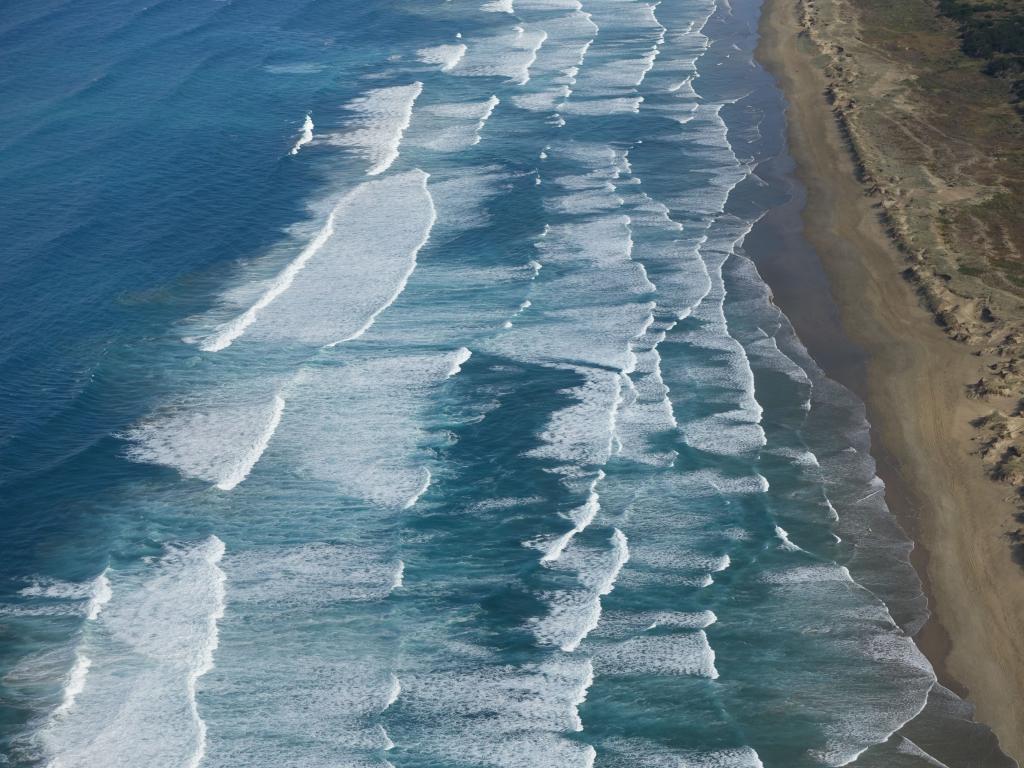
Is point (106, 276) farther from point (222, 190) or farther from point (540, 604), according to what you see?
point (540, 604)

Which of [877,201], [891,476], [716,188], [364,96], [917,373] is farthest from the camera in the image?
[364,96]

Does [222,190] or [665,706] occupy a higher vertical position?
[222,190]

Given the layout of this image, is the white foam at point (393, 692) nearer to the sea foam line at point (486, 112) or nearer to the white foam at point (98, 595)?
the white foam at point (98, 595)

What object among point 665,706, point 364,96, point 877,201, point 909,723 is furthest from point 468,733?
point 364,96

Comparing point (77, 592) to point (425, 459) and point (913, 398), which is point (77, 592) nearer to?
point (425, 459)

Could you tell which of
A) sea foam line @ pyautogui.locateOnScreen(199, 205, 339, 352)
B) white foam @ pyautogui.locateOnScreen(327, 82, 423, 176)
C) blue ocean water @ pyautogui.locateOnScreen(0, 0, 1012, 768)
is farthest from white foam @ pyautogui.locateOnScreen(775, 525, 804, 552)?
white foam @ pyautogui.locateOnScreen(327, 82, 423, 176)

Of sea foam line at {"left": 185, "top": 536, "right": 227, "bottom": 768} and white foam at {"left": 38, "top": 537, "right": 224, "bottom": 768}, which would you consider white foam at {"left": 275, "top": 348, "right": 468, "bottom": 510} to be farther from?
white foam at {"left": 38, "top": 537, "right": 224, "bottom": 768}

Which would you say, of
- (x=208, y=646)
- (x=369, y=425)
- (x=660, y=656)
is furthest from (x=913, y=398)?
(x=208, y=646)
